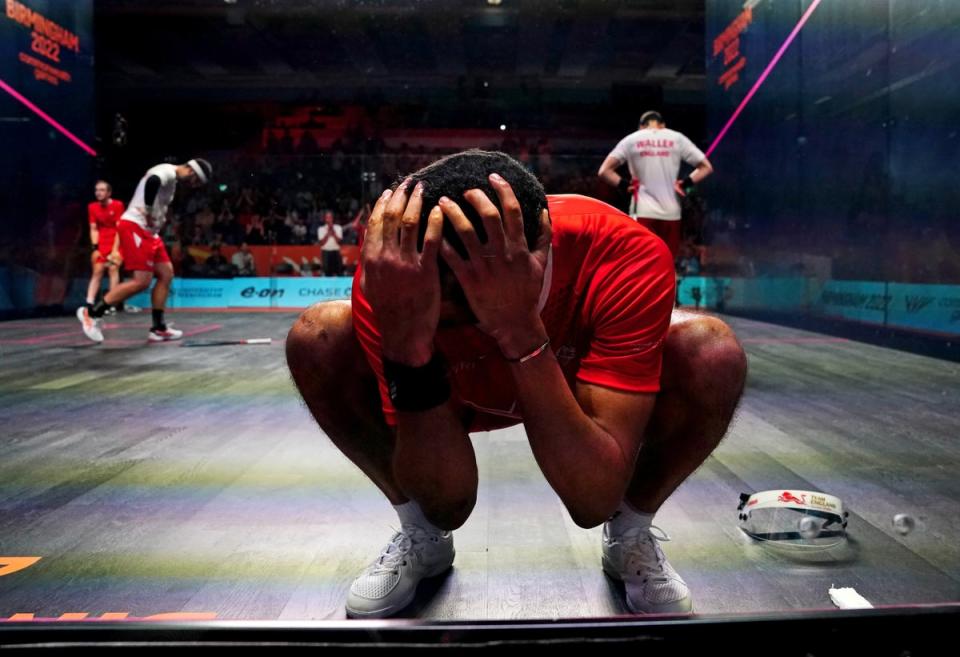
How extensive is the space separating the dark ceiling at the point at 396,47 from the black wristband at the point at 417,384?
10200 millimetres

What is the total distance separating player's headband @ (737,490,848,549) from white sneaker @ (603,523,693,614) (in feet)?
1.17

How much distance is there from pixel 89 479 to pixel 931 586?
1.84m

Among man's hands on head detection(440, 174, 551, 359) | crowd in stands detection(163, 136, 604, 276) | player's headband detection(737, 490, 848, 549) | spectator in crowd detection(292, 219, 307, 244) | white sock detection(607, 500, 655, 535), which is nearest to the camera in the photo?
man's hands on head detection(440, 174, 551, 359)

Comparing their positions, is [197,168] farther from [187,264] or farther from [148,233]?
[187,264]

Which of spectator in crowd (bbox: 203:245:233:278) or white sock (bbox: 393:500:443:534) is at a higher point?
spectator in crowd (bbox: 203:245:233:278)

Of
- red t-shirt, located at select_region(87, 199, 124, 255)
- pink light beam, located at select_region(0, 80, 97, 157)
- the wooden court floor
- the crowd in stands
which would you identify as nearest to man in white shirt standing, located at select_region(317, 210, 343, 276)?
the crowd in stands

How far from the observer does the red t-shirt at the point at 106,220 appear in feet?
24.6

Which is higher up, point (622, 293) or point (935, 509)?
point (622, 293)

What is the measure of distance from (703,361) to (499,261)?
519 mm

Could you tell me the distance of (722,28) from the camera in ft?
27.9

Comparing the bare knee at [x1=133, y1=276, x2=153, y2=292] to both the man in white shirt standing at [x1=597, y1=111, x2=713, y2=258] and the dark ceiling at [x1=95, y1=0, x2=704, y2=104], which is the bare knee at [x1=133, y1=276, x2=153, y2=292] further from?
the dark ceiling at [x1=95, y1=0, x2=704, y2=104]

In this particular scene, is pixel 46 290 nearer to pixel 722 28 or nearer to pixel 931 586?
pixel 722 28

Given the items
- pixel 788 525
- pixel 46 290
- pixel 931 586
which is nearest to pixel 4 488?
pixel 788 525

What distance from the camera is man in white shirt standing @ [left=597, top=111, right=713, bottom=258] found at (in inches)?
173
